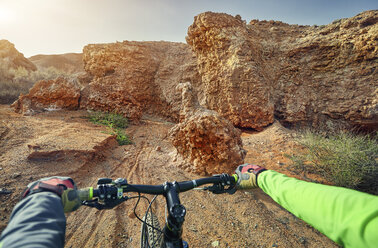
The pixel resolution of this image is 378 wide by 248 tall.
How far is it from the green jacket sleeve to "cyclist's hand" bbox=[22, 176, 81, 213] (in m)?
1.25

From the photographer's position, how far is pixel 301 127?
22.9ft

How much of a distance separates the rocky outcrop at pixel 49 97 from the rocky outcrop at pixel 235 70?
6.80 meters

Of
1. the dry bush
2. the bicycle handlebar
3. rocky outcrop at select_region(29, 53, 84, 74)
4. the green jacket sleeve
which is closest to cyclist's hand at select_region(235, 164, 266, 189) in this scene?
the bicycle handlebar

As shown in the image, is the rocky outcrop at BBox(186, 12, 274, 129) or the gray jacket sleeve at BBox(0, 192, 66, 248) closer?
the gray jacket sleeve at BBox(0, 192, 66, 248)

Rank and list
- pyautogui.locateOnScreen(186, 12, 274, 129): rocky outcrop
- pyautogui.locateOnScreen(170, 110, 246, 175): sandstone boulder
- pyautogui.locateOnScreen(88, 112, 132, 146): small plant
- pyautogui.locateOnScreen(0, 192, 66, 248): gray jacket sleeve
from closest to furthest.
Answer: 1. pyautogui.locateOnScreen(0, 192, 66, 248): gray jacket sleeve
2. pyautogui.locateOnScreen(170, 110, 246, 175): sandstone boulder
3. pyautogui.locateOnScreen(88, 112, 132, 146): small plant
4. pyautogui.locateOnScreen(186, 12, 274, 129): rocky outcrop

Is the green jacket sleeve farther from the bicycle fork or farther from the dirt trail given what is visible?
the dirt trail

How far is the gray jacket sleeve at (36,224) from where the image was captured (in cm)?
52

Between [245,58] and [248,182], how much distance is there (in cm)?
713

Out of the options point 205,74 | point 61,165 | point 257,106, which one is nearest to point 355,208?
point 61,165

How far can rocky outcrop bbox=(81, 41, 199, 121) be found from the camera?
29.2ft

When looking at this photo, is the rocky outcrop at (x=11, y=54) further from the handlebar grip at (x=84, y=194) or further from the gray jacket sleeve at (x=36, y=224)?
the gray jacket sleeve at (x=36, y=224)

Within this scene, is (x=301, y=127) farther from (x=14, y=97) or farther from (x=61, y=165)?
(x=14, y=97)

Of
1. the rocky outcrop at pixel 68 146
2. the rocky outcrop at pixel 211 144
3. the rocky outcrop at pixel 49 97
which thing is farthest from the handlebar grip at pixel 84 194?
the rocky outcrop at pixel 49 97

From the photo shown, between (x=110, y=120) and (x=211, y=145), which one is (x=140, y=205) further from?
(x=110, y=120)
